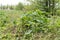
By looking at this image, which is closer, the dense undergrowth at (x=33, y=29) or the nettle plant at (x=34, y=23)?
the dense undergrowth at (x=33, y=29)

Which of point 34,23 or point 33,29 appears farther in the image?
point 34,23

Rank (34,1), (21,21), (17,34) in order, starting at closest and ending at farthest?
(17,34) < (21,21) < (34,1)

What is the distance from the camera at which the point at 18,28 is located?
220 inches

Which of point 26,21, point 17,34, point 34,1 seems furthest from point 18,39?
point 34,1

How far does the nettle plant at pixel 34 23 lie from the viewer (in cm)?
524

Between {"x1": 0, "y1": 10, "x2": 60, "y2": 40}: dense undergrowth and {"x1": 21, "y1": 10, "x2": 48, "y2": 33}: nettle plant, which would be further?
{"x1": 21, "y1": 10, "x2": 48, "y2": 33}: nettle plant

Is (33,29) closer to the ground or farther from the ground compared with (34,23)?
closer to the ground

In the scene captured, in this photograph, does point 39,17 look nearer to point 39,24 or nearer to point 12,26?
point 39,24

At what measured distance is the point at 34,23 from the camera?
5.37m

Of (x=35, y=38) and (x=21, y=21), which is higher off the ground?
(x=21, y=21)

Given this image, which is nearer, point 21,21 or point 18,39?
point 18,39

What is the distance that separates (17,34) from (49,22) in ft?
3.35

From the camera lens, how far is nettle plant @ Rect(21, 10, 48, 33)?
17.2ft

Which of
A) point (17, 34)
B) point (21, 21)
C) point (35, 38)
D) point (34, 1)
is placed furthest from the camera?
point (34, 1)
